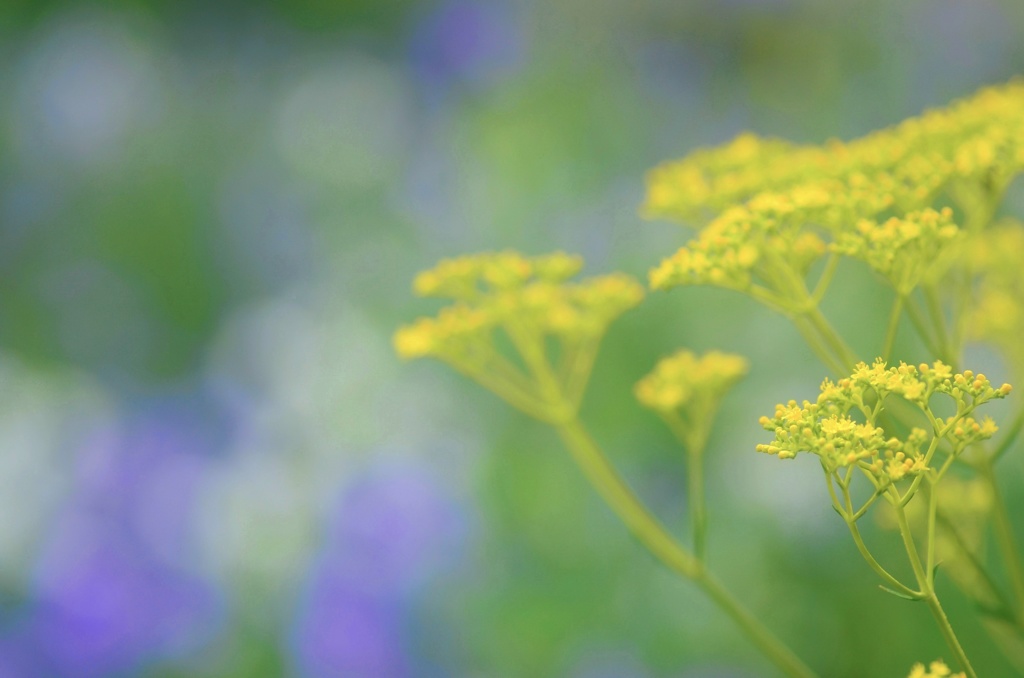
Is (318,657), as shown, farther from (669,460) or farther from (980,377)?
(980,377)

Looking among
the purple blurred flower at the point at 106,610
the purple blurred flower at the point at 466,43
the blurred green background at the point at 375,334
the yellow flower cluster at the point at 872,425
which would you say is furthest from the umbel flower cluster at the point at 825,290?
the purple blurred flower at the point at 466,43

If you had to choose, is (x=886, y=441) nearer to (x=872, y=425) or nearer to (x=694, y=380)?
(x=872, y=425)

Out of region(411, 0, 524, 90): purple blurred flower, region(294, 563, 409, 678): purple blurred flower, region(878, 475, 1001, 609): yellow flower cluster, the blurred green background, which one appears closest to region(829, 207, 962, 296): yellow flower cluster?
region(878, 475, 1001, 609): yellow flower cluster

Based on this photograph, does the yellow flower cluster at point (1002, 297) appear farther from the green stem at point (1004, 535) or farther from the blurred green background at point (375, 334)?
the blurred green background at point (375, 334)

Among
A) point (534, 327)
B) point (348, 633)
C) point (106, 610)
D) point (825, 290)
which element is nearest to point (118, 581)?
point (106, 610)

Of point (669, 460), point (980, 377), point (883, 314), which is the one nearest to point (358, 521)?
point (669, 460)

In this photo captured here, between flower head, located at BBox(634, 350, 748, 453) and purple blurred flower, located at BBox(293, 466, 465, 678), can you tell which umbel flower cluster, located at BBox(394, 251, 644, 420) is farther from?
purple blurred flower, located at BBox(293, 466, 465, 678)
